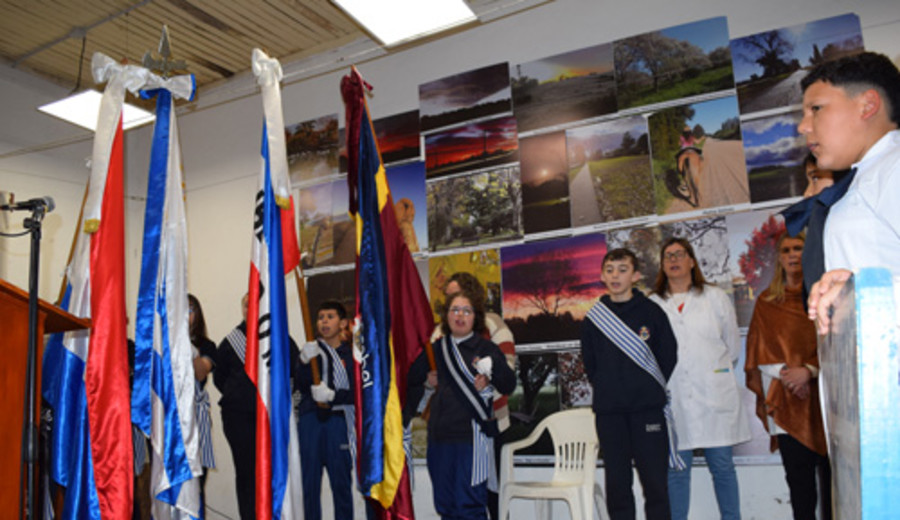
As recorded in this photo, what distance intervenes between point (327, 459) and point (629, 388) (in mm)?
1916

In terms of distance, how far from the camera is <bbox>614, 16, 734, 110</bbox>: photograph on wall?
4.37m

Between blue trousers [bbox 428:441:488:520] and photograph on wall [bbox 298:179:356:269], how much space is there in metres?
2.20

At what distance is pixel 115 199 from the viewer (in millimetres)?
3006

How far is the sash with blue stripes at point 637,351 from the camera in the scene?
3588 mm

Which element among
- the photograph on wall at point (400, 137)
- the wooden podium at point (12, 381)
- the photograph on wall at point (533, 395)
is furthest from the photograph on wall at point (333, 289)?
the wooden podium at point (12, 381)

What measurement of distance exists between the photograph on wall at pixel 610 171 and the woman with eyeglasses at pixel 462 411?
1.19 meters

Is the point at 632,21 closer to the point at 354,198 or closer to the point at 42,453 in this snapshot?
the point at 354,198

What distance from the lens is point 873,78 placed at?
5.12ft

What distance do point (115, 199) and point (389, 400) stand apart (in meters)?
1.45

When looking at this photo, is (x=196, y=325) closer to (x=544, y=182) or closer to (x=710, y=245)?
(x=544, y=182)

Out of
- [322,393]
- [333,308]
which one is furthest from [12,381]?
[333,308]

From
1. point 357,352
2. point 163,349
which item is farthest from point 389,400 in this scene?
point 163,349

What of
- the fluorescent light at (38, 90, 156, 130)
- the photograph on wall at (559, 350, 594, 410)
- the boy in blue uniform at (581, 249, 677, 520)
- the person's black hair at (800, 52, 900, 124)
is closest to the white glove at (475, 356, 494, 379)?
the boy in blue uniform at (581, 249, 677, 520)

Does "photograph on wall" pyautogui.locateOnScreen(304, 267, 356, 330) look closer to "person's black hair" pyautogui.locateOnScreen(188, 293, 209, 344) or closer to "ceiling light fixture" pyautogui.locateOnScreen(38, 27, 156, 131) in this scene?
"person's black hair" pyautogui.locateOnScreen(188, 293, 209, 344)
